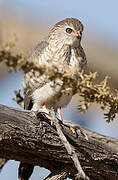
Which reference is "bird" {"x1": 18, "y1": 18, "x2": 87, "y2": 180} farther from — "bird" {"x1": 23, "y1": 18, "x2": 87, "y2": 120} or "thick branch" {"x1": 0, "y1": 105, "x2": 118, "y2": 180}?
"thick branch" {"x1": 0, "y1": 105, "x2": 118, "y2": 180}

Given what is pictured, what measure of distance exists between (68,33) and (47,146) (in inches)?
87.5

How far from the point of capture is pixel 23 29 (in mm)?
6859

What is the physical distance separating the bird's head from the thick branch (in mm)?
1484

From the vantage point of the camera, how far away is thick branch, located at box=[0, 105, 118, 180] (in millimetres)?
3014

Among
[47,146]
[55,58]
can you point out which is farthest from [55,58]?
[47,146]

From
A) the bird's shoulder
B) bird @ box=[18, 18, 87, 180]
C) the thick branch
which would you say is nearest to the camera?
the thick branch

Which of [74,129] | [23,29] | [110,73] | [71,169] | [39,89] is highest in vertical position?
[23,29]

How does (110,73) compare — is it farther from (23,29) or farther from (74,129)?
(74,129)

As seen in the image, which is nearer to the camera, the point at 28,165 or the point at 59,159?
the point at 59,159

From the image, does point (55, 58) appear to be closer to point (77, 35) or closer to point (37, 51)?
point (37, 51)

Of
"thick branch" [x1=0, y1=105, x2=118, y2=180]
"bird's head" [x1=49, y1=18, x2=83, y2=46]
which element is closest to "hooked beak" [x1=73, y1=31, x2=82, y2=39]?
"bird's head" [x1=49, y1=18, x2=83, y2=46]

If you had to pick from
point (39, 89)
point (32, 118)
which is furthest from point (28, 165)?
point (39, 89)

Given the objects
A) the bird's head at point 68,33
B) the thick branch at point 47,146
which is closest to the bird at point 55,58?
the bird's head at point 68,33

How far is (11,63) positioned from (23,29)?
203 inches
